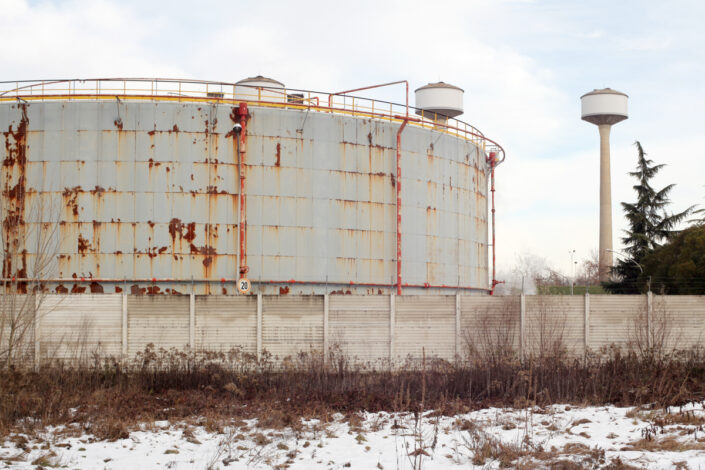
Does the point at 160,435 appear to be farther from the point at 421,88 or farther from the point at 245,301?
the point at 421,88

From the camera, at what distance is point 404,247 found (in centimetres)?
2830

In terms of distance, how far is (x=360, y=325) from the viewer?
24.0 metres

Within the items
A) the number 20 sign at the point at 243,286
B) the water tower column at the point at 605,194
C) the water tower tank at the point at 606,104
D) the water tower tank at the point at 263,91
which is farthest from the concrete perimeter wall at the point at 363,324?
the water tower column at the point at 605,194

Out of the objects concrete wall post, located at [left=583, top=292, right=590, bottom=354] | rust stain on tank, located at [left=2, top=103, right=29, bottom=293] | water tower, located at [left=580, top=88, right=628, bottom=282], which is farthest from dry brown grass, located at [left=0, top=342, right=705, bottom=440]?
water tower, located at [left=580, top=88, right=628, bottom=282]

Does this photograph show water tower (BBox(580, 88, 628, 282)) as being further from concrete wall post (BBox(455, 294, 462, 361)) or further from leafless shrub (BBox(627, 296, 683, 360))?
concrete wall post (BBox(455, 294, 462, 361))

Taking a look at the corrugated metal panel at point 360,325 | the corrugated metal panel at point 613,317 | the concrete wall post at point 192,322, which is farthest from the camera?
the corrugated metal panel at point 613,317

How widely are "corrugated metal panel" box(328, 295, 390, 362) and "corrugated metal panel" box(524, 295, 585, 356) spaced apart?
14.6ft

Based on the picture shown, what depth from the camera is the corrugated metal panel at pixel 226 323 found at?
2311cm

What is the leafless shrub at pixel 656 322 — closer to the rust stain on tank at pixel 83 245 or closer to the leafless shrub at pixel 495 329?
the leafless shrub at pixel 495 329

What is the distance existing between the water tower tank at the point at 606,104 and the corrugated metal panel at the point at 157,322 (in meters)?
48.2

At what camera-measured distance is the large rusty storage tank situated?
25297mm

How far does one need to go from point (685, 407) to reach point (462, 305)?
343 inches

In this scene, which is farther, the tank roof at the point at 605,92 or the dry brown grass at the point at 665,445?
the tank roof at the point at 605,92

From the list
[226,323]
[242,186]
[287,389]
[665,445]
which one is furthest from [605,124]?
[665,445]
